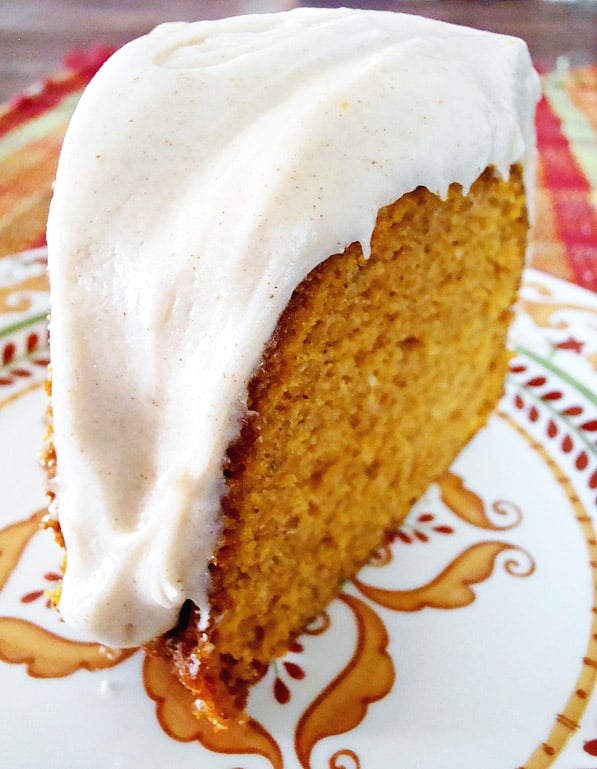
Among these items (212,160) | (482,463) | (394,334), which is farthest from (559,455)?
(212,160)

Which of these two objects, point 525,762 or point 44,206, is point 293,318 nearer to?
point 525,762

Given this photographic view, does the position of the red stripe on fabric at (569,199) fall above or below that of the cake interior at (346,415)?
below

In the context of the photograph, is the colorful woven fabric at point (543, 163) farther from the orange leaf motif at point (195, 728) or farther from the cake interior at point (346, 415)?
the orange leaf motif at point (195, 728)

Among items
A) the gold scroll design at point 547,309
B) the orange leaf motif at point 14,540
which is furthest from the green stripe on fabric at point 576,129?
the orange leaf motif at point 14,540

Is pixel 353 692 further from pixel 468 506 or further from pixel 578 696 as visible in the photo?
pixel 468 506

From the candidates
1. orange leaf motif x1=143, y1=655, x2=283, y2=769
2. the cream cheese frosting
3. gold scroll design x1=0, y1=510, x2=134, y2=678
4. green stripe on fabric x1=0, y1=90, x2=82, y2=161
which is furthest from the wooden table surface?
orange leaf motif x1=143, y1=655, x2=283, y2=769

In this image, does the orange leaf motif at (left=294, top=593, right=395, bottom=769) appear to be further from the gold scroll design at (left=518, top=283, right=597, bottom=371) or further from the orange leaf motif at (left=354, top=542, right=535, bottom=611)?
the gold scroll design at (left=518, top=283, right=597, bottom=371)

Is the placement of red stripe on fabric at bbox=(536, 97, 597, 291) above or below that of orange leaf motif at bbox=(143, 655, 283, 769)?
below
